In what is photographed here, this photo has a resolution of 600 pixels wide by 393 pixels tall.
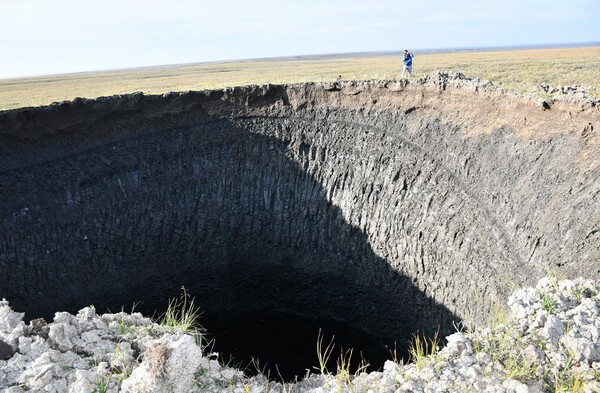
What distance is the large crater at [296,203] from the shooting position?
38.0ft

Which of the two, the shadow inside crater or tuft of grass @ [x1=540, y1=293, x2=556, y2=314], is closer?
tuft of grass @ [x1=540, y1=293, x2=556, y2=314]

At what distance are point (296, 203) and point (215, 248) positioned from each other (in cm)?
353

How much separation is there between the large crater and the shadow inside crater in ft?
0.18

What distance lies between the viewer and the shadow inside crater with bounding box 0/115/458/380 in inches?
543

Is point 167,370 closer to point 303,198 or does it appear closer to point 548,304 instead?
point 548,304

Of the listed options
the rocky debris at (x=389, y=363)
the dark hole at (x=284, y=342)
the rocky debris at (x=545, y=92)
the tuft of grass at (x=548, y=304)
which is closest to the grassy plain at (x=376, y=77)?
the rocky debris at (x=545, y=92)

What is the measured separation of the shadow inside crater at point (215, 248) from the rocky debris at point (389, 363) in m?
6.63

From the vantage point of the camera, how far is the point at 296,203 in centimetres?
1683

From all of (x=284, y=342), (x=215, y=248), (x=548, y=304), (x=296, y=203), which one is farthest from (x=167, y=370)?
(x=296, y=203)

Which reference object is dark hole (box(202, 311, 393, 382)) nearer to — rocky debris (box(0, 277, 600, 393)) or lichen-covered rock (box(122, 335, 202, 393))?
rocky debris (box(0, 277, 600, 393))

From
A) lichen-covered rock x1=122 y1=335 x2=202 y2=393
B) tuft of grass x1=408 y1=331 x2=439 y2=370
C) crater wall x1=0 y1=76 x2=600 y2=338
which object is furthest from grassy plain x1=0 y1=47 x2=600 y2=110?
lichen-covered rock x1=122 y1=335 x2=202 y2=393

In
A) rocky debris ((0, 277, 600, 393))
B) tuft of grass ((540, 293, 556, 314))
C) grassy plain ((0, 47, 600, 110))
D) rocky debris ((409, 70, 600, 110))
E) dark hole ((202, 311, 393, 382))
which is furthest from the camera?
grassy plain ((0, 47, 600, 110))

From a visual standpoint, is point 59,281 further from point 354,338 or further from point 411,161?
point 411,161

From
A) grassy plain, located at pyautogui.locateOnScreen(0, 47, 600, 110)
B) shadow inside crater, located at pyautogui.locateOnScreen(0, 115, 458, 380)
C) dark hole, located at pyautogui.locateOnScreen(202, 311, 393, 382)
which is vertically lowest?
dark hole, located at pyautogui.locateOnScreen(202, 311, 393, 382)
